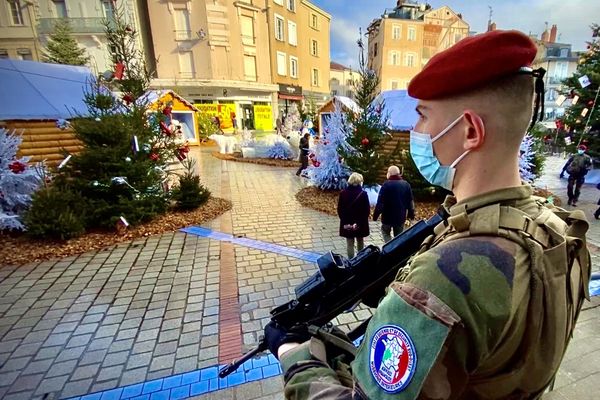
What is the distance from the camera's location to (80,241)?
595 centimetres

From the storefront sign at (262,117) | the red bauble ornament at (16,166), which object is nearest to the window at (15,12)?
the storefront sign at (262,117)

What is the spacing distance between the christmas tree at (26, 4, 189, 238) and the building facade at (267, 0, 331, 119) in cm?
2844

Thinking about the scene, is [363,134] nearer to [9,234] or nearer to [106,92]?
[106,92]

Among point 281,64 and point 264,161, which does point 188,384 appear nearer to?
point 264,161

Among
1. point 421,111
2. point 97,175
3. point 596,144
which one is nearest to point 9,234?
point 97,175

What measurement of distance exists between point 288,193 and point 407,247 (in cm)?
860

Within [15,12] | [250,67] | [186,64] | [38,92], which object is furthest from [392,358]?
[250,67]

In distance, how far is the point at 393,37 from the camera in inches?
1496

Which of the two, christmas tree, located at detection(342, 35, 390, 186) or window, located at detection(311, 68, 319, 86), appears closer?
christmas tree, located at detection(342, 35, 390, 186)

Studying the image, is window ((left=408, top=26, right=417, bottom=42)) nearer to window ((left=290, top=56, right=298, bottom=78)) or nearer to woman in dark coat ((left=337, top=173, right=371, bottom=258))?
window ((left=290, top=56, right=298, bottom=78))

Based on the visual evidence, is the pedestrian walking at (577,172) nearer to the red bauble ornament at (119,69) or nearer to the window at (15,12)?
the red bauble ornament at (119,69)

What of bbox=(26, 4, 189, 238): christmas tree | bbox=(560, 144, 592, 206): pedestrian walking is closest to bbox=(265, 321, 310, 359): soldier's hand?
bbox=(26, 4, 189, 238): christmas tree

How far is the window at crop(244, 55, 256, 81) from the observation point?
30.5 meters

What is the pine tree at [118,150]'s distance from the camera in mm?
6285
